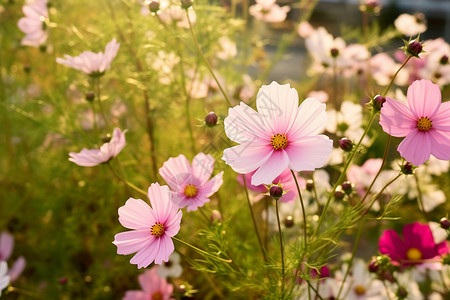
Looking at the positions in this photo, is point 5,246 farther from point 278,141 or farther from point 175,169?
point 278,141

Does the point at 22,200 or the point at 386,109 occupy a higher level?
the point at 386,109

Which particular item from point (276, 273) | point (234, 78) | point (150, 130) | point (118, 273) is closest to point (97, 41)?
point (150, 130)

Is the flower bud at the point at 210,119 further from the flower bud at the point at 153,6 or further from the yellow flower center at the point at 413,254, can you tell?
the yellow flower center at the point at 413,254

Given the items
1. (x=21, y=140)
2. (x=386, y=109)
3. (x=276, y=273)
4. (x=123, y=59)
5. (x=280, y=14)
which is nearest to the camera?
(x=386, y=109)

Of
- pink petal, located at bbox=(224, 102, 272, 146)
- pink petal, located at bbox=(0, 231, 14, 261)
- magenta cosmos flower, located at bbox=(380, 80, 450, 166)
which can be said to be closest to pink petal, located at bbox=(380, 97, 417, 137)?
magenta cosmos flower, located at bbox=(380, 80, 450, 166)

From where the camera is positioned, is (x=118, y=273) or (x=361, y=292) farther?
(x=118, y=273)

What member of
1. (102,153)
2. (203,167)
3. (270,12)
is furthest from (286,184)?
(270,12)

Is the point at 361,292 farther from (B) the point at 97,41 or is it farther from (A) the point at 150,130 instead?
(B) the point at 97,41

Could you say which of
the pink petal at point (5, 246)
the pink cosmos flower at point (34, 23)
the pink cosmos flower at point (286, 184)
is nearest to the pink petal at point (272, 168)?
the pink cosmos flower at point (286, 184)
